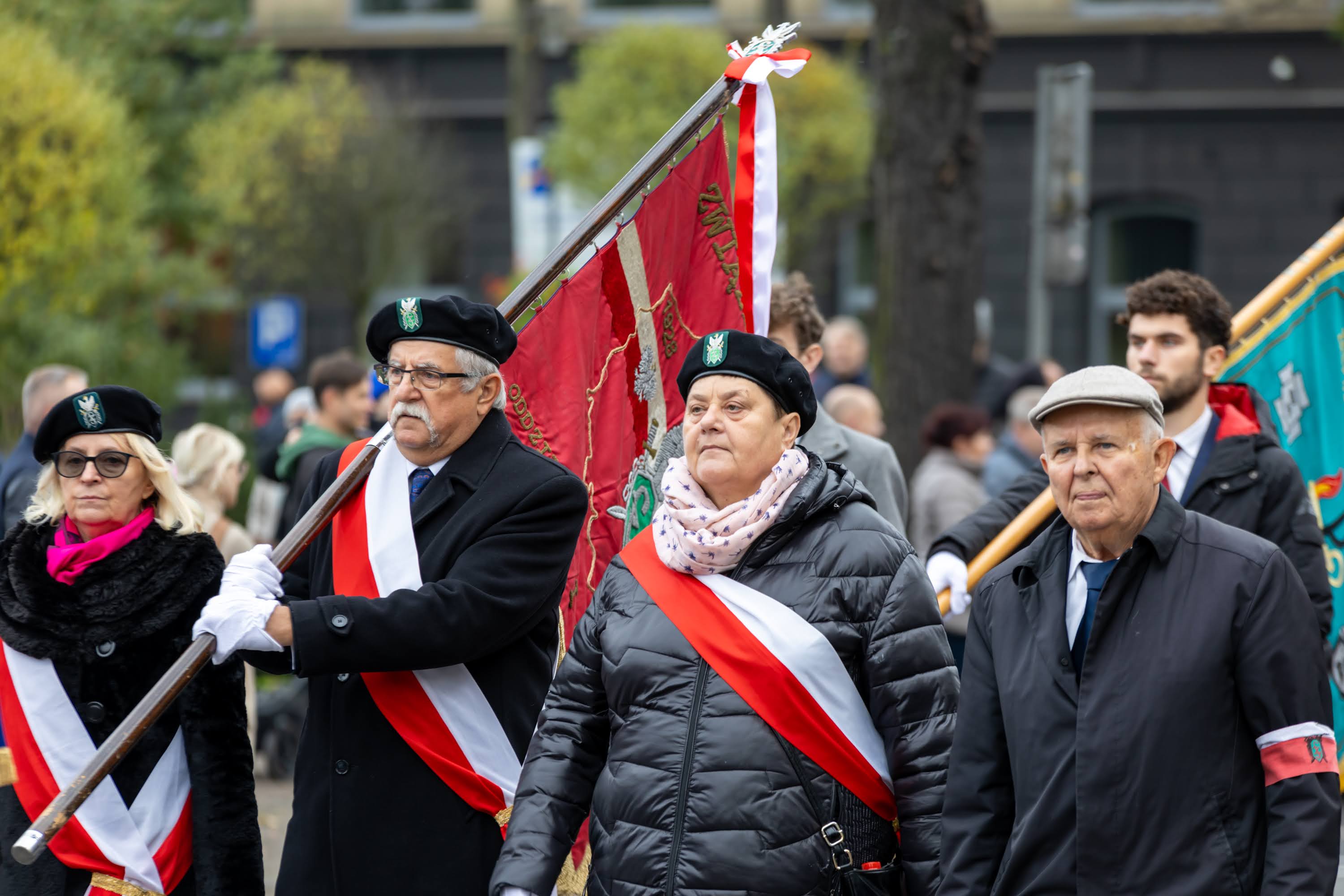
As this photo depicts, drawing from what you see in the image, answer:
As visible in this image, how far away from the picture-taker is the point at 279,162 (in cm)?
1952

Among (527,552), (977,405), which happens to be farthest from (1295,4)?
(527,552)

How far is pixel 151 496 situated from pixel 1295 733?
2.67m

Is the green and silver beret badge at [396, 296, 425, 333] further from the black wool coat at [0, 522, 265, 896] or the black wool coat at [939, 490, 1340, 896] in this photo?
the black wool coat at [939, 490, 1340, 896]

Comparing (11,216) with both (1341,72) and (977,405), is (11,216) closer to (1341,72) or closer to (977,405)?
(977,405)

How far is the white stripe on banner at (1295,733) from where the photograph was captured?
2.86 meters

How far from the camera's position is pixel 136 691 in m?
3.94

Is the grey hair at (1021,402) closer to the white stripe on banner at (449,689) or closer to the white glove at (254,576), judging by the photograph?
the white stripe on banner at (449,689)

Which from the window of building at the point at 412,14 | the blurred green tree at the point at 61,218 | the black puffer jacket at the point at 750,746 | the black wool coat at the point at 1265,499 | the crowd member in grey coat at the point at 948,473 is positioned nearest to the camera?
the black puffer jacket at the point at 750,746

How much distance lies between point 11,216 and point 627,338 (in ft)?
31.0

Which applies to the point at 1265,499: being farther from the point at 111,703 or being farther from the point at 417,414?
the point at 111,703

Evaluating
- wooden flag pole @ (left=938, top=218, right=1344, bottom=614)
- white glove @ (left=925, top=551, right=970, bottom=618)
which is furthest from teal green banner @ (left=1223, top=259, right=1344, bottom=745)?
white glove @ (left=925, top=551, right=970, bottom=618)

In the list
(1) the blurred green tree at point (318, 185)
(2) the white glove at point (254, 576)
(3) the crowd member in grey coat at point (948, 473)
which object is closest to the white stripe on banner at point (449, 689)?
(2) the white glove at point (254, 576)

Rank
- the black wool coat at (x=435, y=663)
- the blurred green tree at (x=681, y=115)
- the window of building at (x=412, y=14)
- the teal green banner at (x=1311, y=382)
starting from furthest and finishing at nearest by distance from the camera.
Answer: the window of building at (x=412, y=14) < the blurred green tree at (x=681, y=115) < the teal green banner at (x=1311, y=382) < the black wool coat at (x=435, y=663)

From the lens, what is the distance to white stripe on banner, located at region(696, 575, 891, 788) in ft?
10.7
